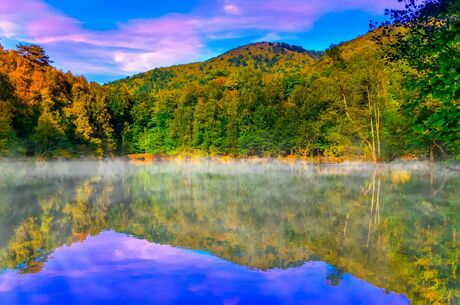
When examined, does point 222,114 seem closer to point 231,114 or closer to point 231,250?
point 231,114

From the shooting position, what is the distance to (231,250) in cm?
1052

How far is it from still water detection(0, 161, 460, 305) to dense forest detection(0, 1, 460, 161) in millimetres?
7412

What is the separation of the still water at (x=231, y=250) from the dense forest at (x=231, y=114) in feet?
24.3

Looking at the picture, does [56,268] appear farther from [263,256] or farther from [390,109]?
[390,109]

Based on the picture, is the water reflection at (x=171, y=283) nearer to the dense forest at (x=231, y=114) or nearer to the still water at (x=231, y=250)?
the still water at (x=231, y=250)

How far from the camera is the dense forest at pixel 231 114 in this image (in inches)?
1521

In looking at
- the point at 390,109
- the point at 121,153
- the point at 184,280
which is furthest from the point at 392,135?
the point at 121,153

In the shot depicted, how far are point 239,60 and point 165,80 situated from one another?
4482 centimetres

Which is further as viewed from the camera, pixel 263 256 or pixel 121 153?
pixel 121 153

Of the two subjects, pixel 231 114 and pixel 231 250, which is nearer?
pixel 231 250

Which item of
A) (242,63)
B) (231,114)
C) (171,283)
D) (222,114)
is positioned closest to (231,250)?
(171,283)

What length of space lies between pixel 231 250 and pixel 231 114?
55.6 m

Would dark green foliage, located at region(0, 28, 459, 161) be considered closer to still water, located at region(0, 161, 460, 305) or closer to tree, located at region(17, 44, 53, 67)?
tree, located at region(17, 44, 53, 67)

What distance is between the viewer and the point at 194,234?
12.5m
